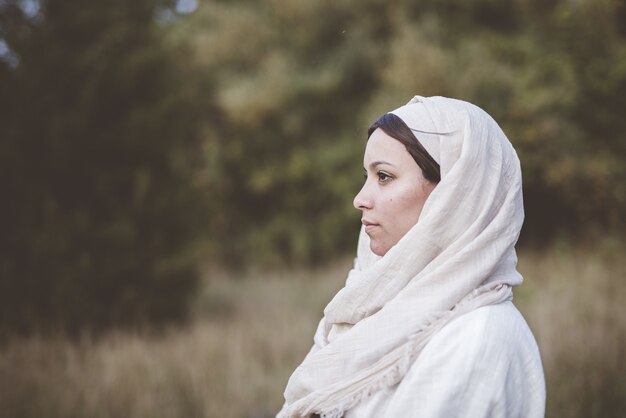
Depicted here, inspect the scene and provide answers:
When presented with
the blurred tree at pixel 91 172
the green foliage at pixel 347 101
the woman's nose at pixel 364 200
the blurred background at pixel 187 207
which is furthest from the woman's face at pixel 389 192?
the green foliage at pixel 347 101

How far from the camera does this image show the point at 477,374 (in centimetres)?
139

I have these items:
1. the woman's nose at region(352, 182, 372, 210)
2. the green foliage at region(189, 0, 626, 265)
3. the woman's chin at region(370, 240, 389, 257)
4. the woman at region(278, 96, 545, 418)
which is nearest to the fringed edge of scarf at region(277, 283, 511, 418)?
the woman at region(278, 96, 545, 418)

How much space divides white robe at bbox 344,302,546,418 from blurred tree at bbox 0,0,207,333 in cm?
542

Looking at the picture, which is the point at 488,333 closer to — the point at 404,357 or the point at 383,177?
the point at 404,357

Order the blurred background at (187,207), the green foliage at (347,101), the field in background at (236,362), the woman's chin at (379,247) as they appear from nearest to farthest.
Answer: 1. the woman's chin at (379,247)
2. the field in background at (236,362)
3. the blurred background at (187,207)
4. the green foliage at (347,101)

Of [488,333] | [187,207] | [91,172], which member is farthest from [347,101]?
[488,333]

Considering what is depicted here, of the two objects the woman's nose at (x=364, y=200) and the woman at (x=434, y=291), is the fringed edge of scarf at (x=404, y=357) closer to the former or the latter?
the woman at (x=434, y=291)

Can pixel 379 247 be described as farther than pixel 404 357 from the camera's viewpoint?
Yes

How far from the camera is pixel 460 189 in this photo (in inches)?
61.6

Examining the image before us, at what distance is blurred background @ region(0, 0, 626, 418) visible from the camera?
4543mm

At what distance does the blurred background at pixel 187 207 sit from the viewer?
14.9ft

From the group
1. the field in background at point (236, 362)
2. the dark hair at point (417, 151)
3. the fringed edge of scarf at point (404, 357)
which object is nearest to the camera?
the fringed edge of scarf at point (404, 357)

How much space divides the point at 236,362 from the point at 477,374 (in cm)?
394

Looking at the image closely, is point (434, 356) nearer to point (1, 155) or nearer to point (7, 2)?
point (1, 155)
